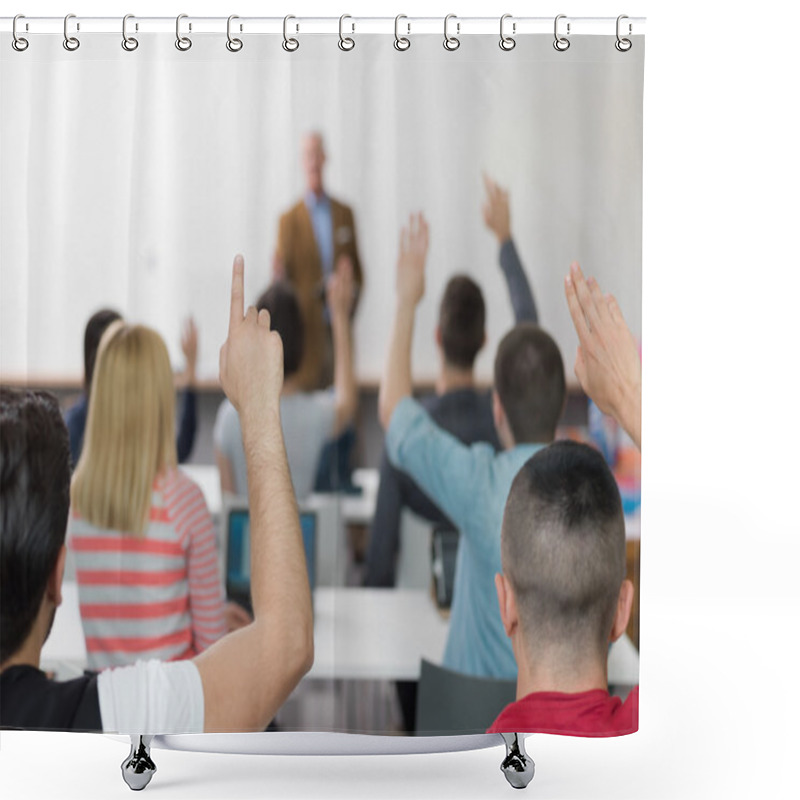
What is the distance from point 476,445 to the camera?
2135 mm

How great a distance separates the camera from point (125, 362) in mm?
2137

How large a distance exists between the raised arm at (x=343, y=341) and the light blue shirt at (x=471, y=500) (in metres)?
0.09

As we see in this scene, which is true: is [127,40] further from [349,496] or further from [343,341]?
[349,496]

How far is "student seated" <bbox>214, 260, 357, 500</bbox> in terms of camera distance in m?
2.11

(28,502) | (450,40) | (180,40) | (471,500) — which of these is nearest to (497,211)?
(450,40)

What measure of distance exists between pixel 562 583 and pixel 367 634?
38cm

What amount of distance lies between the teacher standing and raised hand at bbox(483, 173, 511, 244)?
25 cm

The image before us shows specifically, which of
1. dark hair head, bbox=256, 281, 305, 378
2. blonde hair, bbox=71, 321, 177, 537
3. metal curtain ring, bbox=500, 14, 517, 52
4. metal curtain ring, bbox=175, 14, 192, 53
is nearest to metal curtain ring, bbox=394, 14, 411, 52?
metal curtain ring, bbox=500, 14, 517, 52

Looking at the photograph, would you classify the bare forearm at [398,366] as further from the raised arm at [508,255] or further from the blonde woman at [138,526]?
the blonde woman at [138,526]

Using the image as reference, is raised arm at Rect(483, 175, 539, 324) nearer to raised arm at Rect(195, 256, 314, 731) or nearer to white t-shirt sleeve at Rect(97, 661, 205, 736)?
raised arm at Rect(195, 256, 314, 731)

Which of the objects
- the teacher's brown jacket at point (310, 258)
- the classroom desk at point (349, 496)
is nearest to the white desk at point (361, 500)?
the classroom desk at point (349, 496)

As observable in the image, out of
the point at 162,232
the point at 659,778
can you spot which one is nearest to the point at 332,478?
the point at 162,232

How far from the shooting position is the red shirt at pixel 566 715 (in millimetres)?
2119

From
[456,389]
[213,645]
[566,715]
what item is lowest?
[566,715]
